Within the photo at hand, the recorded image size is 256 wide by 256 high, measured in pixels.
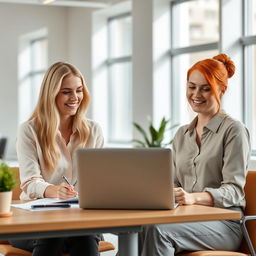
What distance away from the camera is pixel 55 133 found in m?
3.07

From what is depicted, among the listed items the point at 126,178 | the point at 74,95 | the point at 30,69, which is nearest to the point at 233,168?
the point at 126,178

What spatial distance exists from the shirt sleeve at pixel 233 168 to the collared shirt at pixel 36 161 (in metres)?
0.68

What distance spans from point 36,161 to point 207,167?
788mm

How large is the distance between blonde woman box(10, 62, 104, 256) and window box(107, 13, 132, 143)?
5.66 meters

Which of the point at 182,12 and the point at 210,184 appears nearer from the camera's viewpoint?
the point at 210,184

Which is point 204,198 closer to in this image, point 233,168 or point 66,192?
point 233,168

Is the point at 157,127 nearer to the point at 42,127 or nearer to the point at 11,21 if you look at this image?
the point at 11,21

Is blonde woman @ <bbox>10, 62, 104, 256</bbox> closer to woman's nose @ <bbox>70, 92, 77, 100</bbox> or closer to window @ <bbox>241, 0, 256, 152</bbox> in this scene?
woman's nose @ <bbox>70, 92, 77, 100</bbox>

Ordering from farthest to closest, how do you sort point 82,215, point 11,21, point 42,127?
point 11,21
point 42,127
point 82,215

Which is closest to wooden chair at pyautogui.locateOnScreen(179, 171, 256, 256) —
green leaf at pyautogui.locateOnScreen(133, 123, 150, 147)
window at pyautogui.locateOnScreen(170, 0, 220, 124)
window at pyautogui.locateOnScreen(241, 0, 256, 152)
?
window at pyautogui.locateOnScreen(241, 0, 256, 152)

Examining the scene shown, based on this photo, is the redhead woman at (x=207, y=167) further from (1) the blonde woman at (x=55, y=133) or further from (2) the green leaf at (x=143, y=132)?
(2) the green leaf at (x=143, y=132)

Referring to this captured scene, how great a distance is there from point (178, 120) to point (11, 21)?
369 centimetres

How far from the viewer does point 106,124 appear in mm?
9234

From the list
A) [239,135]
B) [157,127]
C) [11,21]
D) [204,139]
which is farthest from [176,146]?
[11,21]
